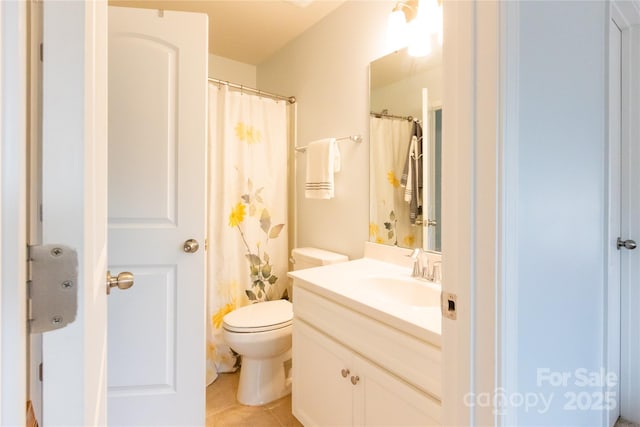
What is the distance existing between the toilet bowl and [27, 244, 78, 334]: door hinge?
150cm

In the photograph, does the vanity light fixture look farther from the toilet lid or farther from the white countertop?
the toilet lid

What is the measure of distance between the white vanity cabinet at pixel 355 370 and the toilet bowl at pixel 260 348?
28 cm

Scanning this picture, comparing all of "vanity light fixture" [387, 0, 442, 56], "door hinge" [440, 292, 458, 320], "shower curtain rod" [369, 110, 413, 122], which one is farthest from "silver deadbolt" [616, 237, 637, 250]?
"door hinge" [440, 292, 458, 320]

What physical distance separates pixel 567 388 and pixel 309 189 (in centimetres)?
156

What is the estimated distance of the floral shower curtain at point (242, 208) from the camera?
2.17 meters

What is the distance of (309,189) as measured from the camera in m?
2.12

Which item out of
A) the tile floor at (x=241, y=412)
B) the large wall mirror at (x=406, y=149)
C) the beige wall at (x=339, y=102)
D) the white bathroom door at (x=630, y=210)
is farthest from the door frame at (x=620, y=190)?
the tile floor at (x=241, y=412)

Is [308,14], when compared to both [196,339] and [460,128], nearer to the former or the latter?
[460,128]

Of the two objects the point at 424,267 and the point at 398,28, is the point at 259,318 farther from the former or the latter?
the point at 398,28

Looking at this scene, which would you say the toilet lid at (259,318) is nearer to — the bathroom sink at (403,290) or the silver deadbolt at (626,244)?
the bathroom sink at (403,290)

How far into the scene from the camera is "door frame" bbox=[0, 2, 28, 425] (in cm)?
27

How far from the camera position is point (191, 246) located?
141 cm

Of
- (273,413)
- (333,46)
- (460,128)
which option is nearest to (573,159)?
(460,128)

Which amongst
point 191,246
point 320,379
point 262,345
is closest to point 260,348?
point 262,345
